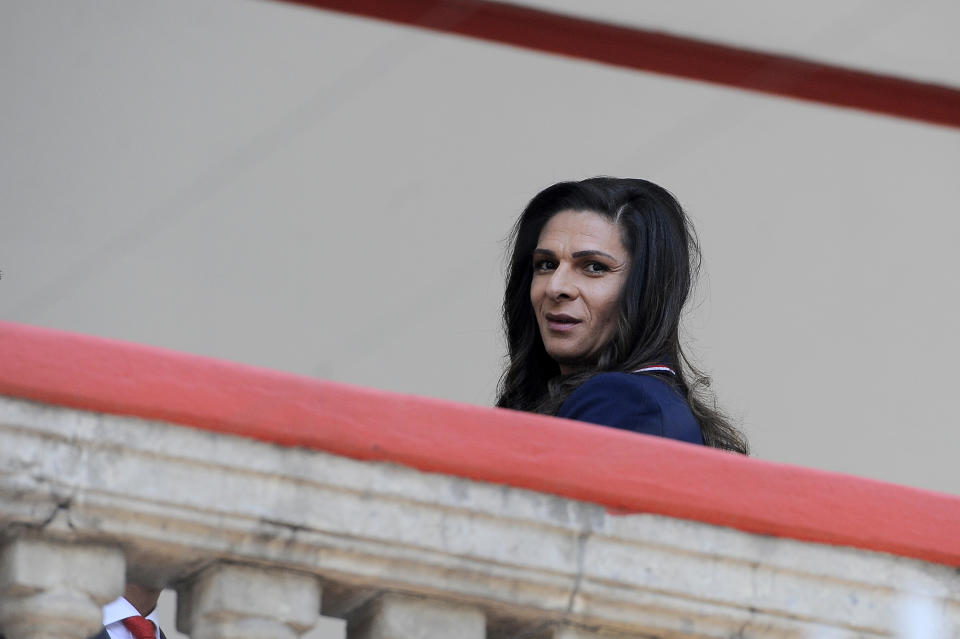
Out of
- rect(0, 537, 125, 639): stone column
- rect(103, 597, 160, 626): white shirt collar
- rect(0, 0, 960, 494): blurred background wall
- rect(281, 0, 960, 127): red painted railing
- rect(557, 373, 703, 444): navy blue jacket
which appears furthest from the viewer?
rect(281, 0, 960, 127): red painted railing

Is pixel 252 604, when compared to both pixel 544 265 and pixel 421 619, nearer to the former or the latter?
pixel 421 619

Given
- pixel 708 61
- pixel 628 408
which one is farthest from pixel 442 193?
pixel 628 408

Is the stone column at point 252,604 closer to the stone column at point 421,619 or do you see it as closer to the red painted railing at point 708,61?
the stone column at point 421,619

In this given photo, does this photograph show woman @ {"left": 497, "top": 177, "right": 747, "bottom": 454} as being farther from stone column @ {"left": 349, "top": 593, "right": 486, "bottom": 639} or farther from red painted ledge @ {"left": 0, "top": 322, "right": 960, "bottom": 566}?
stone column @ {"left": 349, "top": 593, "right": 486, "bottom": 639}

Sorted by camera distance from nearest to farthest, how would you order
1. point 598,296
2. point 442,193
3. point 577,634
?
point 577,634
point 598,296
point 442,193

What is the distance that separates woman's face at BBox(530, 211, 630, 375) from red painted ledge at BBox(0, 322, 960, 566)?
969 millimetres

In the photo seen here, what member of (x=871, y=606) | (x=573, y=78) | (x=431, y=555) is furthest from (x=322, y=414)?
(x=573, y=78)

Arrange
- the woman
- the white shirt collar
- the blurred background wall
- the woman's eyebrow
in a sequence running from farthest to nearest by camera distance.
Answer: the blurred background wall → the woman's eyebrow → the woman → the white shirt collar

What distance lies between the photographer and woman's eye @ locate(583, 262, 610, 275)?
2533 mm

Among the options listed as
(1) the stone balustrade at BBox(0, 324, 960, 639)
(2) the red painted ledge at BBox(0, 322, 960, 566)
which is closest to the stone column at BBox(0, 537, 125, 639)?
(1) the stone balustrade at BBox(0, 324, 960, 639)

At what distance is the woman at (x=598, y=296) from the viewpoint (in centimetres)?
243

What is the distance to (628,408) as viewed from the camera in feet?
6.86

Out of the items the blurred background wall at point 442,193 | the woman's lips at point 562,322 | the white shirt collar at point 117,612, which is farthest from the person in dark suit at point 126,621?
the blurred background wall at point 442,193

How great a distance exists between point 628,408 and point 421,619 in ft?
2.31
